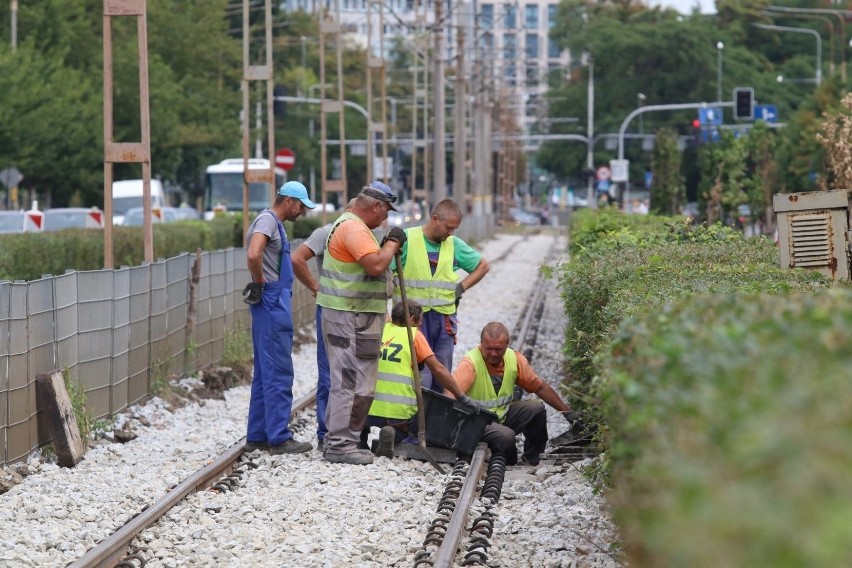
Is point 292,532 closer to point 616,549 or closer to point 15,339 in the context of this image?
point 616,549

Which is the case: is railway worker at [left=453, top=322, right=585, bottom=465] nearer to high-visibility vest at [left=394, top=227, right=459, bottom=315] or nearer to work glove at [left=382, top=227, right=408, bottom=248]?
high-visibility vest at [left=394, top=227, right=459, bottom=315]

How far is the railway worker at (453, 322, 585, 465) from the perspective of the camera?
11.6m

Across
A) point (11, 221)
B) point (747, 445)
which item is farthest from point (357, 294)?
point (11, 221)

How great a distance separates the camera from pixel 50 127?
148ft

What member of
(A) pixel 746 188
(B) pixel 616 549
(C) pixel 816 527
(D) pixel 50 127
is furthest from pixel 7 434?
(A) pixel 746 188

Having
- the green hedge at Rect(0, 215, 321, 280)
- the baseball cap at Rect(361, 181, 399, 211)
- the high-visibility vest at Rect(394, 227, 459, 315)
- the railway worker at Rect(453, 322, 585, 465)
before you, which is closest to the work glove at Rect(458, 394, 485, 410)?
the railway worker at Rect(453, 322, 585, 465)

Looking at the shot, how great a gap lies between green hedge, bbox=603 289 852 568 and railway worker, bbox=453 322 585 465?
706 cm

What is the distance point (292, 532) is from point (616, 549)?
199cm

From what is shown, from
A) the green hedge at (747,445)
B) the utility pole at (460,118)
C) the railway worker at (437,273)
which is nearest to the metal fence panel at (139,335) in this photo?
the railway worker at (437,273)

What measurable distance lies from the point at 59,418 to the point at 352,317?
7.28ft

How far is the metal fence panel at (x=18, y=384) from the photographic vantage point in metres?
10.9

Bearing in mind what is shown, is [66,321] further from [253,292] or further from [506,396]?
[506,396]

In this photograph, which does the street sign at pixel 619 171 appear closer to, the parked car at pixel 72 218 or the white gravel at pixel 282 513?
the parked car at pixel 72 218

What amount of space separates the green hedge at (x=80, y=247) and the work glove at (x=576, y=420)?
371 inches
